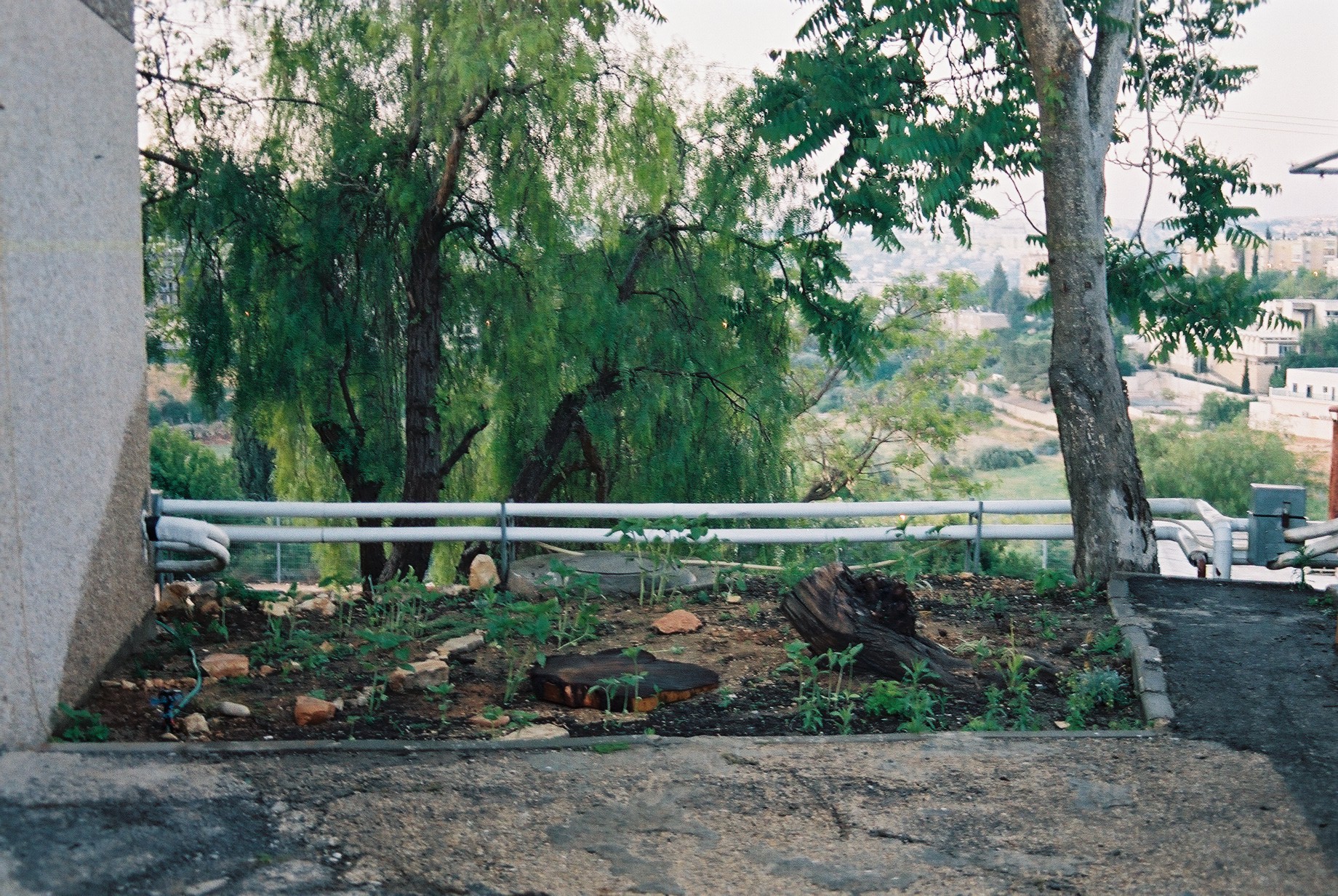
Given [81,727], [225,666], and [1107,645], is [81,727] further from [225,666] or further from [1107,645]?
[1107,645]

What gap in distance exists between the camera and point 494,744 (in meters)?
4.55

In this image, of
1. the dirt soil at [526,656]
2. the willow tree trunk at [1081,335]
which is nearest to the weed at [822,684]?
the dirt soil at [526,656]

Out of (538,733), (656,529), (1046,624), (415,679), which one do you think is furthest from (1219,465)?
(538,733)

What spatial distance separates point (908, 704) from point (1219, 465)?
41.7 metres

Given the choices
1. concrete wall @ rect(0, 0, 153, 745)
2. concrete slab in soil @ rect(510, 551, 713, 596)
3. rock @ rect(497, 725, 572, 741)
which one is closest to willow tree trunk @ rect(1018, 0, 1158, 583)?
concrete slab in soil @ rect(510, 551, 713, 596)

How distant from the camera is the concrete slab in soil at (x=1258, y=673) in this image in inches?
175

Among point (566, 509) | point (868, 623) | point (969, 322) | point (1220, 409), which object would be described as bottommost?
point (868, 623)

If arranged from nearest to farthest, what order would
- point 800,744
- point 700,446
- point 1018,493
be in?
1. point 800,744
2. point 700,446
3. point 1018,493

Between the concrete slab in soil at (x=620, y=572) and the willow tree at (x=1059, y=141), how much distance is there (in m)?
2.73

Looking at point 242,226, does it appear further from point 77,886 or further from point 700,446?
point 77,886

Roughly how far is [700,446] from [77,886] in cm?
1035

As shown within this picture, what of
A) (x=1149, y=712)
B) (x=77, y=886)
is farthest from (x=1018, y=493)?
(x=77, y=886)

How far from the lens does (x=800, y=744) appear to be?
467 cm

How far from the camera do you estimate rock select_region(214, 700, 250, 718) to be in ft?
16.5
